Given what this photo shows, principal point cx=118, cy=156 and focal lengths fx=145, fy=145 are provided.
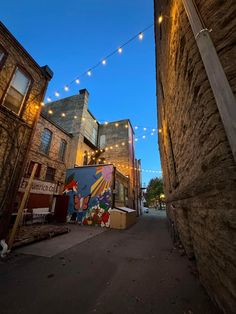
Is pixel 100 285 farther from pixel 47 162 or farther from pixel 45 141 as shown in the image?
pixel 45 141

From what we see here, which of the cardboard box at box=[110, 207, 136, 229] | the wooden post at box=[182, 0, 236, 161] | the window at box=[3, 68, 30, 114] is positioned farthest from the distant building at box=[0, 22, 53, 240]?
the cardboard box at box=[110, 207, 136, 229]

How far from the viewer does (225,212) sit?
60.7 inches

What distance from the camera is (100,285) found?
2750 mm

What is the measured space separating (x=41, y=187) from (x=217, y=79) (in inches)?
454

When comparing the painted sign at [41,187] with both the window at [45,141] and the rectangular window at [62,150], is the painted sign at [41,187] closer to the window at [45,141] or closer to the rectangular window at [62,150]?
the window at [45,141]

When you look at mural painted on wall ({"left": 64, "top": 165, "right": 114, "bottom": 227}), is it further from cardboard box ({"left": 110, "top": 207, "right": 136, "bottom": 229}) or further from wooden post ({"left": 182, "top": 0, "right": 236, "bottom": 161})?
wooden post ({"left": 182, "top": 0, "right": 236, "bottom": 161})

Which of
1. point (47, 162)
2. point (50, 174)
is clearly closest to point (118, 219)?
point (50, 174)

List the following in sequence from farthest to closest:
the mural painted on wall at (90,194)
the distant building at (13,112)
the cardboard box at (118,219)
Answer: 1. the mural painted on wall at (90,194)
2. the cardboard box at (118,219)
3. the distant building at (13,112)

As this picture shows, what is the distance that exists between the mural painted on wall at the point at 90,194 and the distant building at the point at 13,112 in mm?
6457

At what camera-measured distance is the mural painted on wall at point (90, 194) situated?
10.7 metres

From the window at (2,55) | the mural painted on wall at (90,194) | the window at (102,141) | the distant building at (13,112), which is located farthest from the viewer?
the window at (102,141)

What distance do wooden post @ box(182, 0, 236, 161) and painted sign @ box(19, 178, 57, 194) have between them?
1058 cm

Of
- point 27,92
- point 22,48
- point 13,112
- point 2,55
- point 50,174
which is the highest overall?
point 22,48

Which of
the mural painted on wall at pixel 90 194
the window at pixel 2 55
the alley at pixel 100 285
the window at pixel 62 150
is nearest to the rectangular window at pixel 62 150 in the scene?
the window at pixel 62 150
